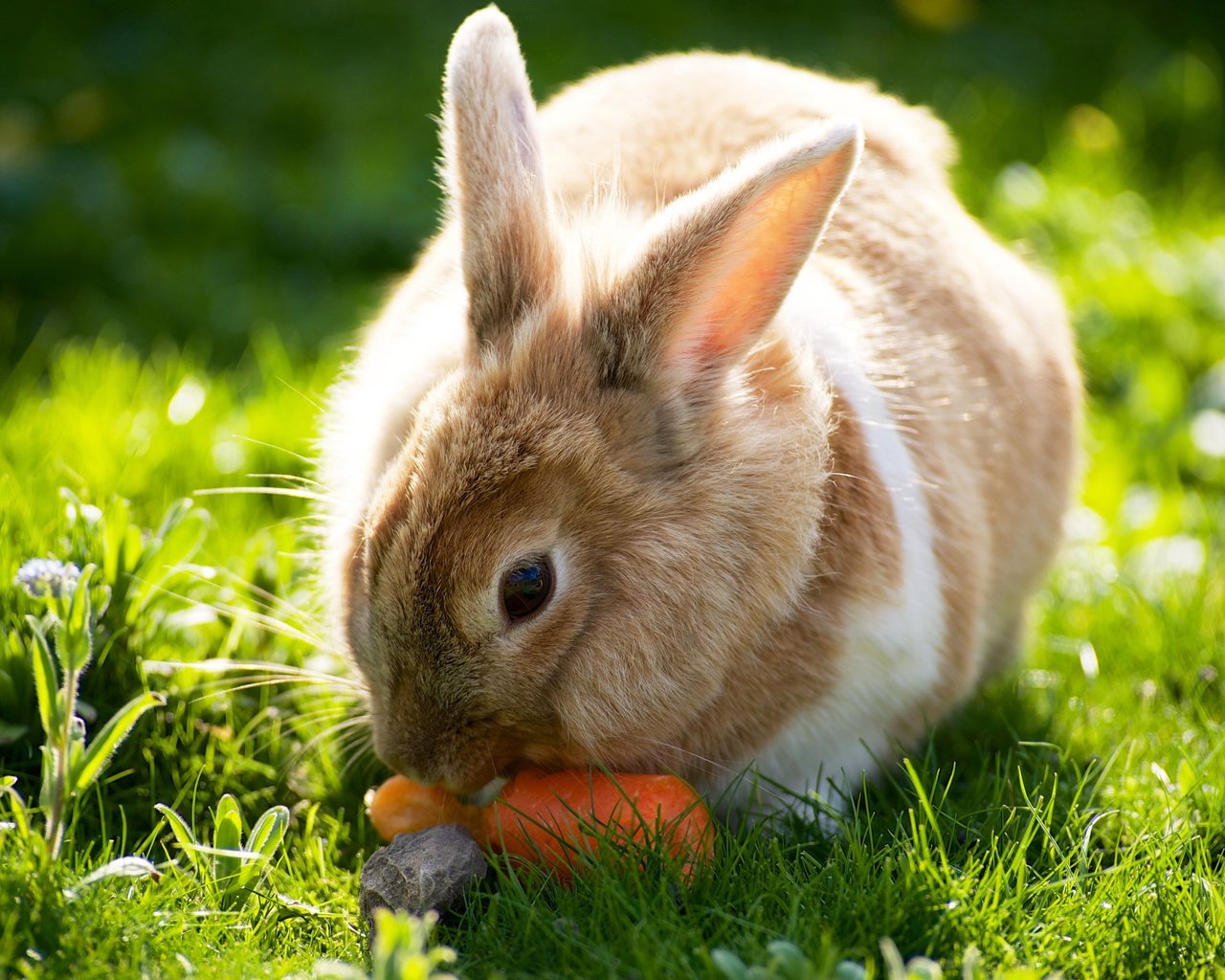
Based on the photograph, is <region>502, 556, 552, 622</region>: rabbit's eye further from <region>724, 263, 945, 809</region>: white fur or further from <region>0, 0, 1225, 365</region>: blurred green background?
<region>0, 0, 1225, 365</region>: blurred green background

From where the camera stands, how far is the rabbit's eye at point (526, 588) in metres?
2.42

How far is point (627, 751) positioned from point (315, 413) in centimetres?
178

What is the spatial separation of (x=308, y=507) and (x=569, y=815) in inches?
52.5

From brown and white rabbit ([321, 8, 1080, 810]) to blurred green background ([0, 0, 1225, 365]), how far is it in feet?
7.06

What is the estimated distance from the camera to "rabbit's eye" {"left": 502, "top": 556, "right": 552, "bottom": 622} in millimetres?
2422

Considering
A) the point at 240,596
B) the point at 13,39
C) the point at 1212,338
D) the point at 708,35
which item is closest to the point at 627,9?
the point at 708,35

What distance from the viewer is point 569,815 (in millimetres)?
2566

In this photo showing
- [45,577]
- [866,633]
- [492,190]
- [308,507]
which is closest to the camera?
[45,577]

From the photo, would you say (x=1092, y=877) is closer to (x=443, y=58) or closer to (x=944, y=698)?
(x=944, y=698)

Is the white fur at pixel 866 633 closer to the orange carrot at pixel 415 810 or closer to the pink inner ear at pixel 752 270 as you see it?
the pink inner ear at pixel 752 270

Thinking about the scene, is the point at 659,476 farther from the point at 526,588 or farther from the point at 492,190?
the point at 492,190

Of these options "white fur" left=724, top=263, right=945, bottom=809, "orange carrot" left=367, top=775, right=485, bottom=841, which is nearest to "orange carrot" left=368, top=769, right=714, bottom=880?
"orange carrot" left=367, top=775, right=485, bottom=841

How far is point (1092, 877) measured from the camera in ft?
8.21

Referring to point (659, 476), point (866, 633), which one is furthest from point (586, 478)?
point (866, 633)
